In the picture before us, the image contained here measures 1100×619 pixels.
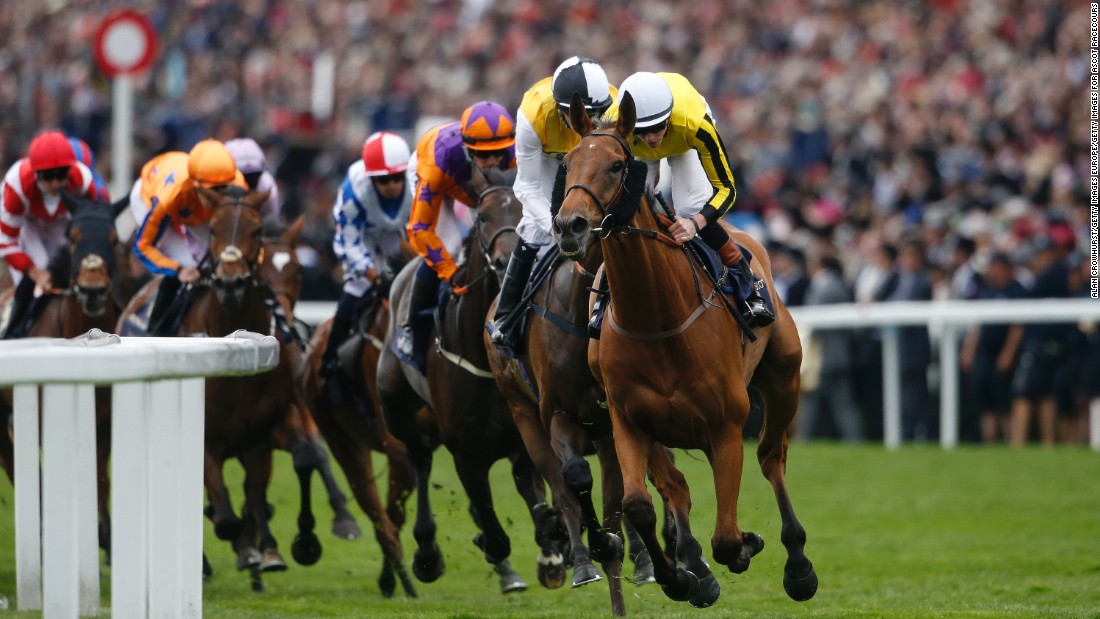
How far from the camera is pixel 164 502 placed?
15.1 feet

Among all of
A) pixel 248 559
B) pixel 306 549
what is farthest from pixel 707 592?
pixel 306 549

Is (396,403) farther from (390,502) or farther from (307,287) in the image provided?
(307,287)

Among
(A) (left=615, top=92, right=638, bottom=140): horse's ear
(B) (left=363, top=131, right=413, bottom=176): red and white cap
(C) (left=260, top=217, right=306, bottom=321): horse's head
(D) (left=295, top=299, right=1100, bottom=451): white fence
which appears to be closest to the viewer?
(A) (left=615, top=92, right=638, bottom=140): horse's ear

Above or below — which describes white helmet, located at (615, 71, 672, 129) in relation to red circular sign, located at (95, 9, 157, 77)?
below

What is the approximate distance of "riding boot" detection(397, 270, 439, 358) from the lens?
316 inches

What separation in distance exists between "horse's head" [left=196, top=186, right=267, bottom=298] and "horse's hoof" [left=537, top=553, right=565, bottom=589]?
6.68ft

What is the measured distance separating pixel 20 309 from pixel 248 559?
2.16 metres

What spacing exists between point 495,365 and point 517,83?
1783 centimetres

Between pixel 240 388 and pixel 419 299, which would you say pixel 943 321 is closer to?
pixel 419 299

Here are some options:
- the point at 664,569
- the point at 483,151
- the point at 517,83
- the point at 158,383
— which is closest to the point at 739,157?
the point at 517,83

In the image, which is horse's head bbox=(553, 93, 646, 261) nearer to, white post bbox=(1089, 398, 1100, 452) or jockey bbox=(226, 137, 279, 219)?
jockey bbox=(226, 137, 279, 219)

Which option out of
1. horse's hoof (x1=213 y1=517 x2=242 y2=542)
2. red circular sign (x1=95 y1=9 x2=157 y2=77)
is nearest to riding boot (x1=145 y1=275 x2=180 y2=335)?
horse's hoof (x1=213 y1=517 x2=242 y2=542)

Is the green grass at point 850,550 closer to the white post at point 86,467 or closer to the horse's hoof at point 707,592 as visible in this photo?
the white post at point 86,467

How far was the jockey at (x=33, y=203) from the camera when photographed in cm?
940
